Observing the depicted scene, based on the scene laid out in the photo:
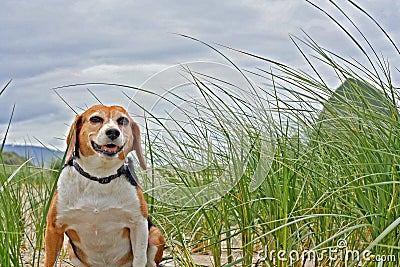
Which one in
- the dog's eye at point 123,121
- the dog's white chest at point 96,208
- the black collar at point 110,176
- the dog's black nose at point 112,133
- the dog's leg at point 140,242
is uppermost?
the dog's eye at point 123,121

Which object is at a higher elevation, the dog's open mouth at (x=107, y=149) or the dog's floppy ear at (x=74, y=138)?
the dog's floppy ear at (x=74, y=138)

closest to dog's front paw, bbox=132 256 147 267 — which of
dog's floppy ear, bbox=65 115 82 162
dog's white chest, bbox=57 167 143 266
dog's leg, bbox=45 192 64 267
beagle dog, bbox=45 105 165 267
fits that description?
beagle dog, bbox=45 105 165 267

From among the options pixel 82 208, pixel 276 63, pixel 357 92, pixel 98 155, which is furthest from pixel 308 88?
pixel 82 208

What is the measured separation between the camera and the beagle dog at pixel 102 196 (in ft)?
7.71

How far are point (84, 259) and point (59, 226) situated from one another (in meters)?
0.31

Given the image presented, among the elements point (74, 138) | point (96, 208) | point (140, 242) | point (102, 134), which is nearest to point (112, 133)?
point (102, 134)

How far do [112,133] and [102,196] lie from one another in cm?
34

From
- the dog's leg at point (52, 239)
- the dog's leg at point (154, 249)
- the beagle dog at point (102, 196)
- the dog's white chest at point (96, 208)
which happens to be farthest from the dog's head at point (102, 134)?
the dog's leg at point (154, 249)

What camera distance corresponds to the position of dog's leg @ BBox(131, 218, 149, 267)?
8.40ft

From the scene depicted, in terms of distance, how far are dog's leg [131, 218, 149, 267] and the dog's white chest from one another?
0.03m

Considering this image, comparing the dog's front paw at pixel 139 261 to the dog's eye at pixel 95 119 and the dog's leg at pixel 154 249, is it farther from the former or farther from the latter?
the dog's eye at pixel 95 119

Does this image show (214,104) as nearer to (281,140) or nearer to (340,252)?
(281,140)

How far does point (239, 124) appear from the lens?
8.62 feet

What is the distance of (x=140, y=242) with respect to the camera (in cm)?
257
